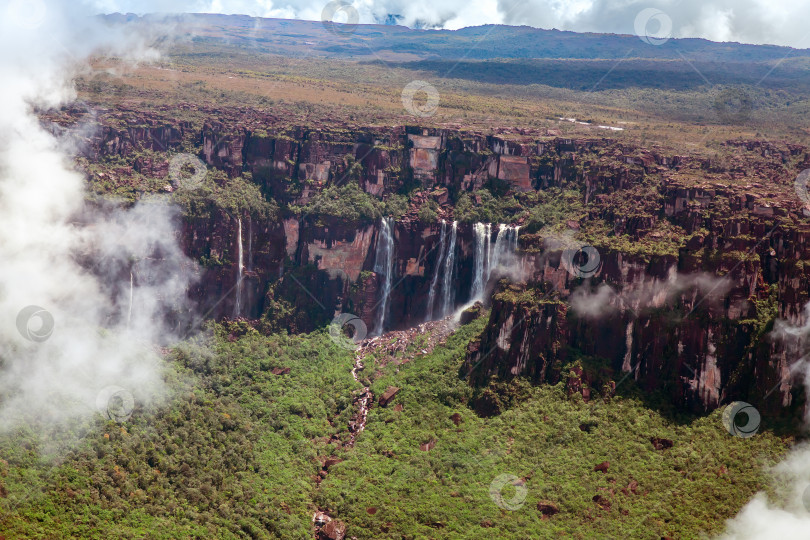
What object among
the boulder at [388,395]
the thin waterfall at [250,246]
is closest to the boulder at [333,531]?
the boulder at [388,395]

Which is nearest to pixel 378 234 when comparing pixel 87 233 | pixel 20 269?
pixel 87 233

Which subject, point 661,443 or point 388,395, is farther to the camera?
point 388,395

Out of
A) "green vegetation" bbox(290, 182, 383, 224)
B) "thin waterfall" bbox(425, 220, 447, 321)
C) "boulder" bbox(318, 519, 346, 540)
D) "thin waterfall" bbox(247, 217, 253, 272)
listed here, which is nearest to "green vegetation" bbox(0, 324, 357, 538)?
"boulder" bbox(318, 519, 346, 540)

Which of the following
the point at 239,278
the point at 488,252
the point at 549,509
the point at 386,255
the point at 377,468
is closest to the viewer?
the point at 549,509

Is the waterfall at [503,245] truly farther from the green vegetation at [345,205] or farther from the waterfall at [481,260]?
the green vegetation at [345,205]

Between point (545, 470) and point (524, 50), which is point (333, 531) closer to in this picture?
point (545, 470)

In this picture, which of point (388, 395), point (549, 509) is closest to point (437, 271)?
point (388, 395)
